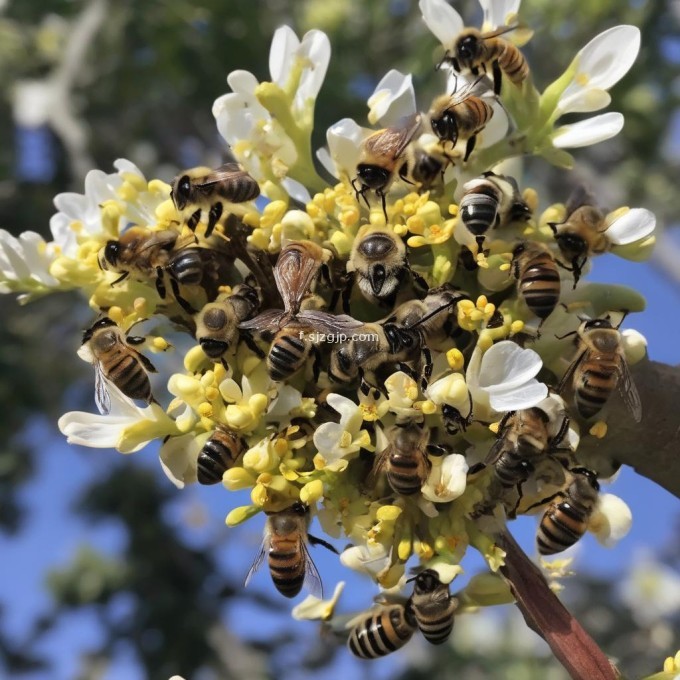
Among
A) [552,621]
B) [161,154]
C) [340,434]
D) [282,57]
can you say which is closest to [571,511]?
[552,621]

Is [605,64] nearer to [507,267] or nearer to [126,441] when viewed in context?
[507,267]

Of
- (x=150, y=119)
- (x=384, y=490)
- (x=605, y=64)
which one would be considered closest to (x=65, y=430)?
(x=384, y=490)

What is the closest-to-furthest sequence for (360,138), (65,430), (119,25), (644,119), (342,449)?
(342,449) < (65,430) < (360,138) < (119,25) < (644,119)

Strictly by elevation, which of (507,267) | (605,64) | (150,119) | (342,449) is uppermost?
(605,64)

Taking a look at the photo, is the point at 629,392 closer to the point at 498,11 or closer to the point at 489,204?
the point at 489,204

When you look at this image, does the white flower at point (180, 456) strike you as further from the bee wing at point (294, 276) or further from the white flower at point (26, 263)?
the white flower at point (26, 263)

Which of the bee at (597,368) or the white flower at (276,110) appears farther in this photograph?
the white flower at (276,110)

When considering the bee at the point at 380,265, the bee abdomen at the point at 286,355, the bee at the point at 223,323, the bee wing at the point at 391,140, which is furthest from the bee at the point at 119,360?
the bee wing at the point at 391,140
